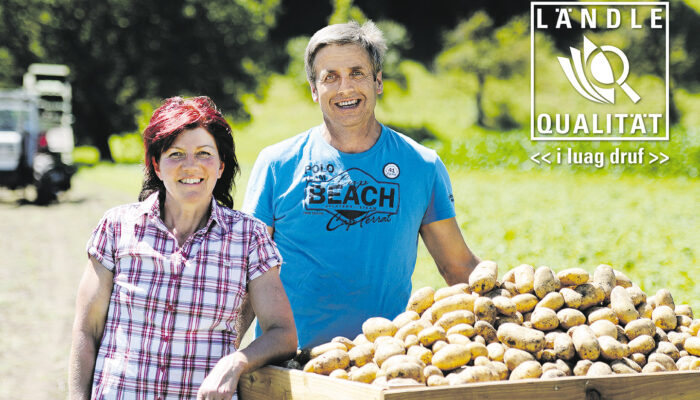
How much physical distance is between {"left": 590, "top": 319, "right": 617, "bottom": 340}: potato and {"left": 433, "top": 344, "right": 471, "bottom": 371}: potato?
48 cm

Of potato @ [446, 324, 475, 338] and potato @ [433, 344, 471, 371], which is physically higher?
potato @ [446, 324, 475, 338]

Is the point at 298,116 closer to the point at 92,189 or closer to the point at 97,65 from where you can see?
the point at 97,65

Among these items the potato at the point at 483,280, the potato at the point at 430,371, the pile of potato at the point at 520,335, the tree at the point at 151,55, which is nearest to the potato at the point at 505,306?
the pile of potato at the point at 520,335

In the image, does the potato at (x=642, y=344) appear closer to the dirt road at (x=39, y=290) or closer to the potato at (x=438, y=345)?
the potato at (x=438, y=345)

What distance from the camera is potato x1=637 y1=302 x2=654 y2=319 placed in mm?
2877

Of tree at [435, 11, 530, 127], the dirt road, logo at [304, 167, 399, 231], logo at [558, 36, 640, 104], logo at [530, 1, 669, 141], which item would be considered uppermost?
tree at [435, 11, 530, 127]

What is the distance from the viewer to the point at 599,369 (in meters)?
2.42

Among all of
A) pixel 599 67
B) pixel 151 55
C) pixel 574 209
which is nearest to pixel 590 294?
pixel 574 209

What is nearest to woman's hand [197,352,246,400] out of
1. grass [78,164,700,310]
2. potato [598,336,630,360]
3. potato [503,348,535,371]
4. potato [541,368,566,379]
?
potato [503,348,535,371]

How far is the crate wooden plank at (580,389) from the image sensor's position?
7.22ft

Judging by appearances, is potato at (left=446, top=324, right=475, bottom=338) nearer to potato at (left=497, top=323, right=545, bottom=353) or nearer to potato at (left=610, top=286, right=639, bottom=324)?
potato at (left=497, top=323, right=545, bottom=353)

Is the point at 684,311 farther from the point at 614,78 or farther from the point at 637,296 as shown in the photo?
the point at 614,78

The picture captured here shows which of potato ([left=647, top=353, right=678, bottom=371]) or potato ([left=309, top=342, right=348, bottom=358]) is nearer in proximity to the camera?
potato ([left=647, top=353, right=678, bottom=371])

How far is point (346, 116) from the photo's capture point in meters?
3.22
